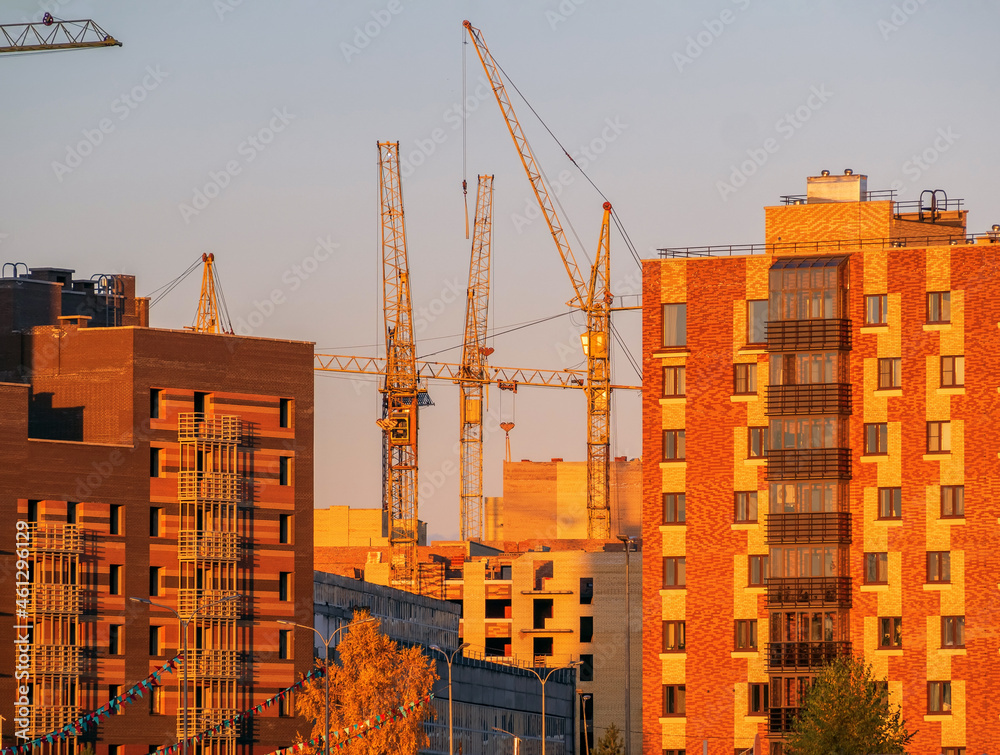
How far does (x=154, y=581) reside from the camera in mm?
141250

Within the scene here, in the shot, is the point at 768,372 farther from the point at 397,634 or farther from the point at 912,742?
the point at 397,634

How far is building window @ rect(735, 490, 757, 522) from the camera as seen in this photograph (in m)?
128

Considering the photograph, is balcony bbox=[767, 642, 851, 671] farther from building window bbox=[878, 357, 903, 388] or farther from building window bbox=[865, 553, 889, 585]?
building window bbox=[878, 357, 903, 388]

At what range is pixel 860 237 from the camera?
445 feet

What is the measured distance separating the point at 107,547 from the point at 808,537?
1826 inches

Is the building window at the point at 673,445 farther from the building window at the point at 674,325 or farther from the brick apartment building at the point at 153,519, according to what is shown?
the brick apartment building at the point at 153,519

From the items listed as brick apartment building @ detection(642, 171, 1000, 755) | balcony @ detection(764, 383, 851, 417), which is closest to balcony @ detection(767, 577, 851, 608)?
brick apartment building @ detection(642, 171, 1000, 755)

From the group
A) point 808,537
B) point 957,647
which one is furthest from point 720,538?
Answer: point 957,647

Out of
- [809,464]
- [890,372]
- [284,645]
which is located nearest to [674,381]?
[809,464]

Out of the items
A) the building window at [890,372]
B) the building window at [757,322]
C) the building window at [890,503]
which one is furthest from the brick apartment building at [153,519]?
the building window at [890,372]

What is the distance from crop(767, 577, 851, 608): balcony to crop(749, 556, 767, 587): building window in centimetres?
93

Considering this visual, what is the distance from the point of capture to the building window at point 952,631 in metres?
123

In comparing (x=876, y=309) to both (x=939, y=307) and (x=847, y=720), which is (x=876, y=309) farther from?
(x=847, y=720)

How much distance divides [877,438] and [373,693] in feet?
115
